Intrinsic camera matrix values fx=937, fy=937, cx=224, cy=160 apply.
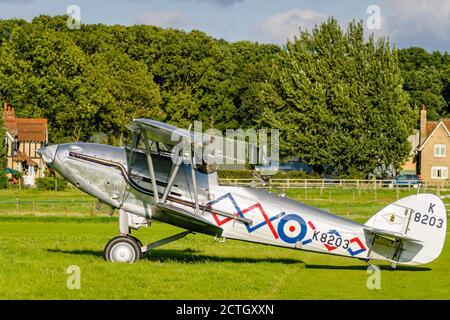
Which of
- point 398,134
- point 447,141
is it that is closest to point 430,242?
point 398,134

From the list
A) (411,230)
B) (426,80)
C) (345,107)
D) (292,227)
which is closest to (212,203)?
(292,227)

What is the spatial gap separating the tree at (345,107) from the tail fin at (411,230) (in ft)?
202

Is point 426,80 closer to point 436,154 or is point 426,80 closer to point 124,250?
point 436,154

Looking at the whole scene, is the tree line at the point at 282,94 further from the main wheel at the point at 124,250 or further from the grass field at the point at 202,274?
the main wheel at the point at 124,250

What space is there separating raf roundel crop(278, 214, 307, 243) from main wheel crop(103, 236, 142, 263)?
3.34 meters

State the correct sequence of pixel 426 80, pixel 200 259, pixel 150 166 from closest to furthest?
pixel 150 166
pixel 200 259
pixel 426 80

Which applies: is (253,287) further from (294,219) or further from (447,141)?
(447,141)

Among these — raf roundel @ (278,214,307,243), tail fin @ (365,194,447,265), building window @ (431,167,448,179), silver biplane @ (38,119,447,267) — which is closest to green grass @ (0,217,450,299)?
tail fin @ (365,194,447,265)

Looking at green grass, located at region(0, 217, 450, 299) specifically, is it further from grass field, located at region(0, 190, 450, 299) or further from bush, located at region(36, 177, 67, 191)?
bush, located at region(36, 177, 67, 191)

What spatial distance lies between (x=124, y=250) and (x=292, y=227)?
12.8ft

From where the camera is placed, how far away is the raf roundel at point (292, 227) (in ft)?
70.2

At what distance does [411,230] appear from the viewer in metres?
21.1

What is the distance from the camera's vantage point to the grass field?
17.6 m

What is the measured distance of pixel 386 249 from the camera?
2147 cm
